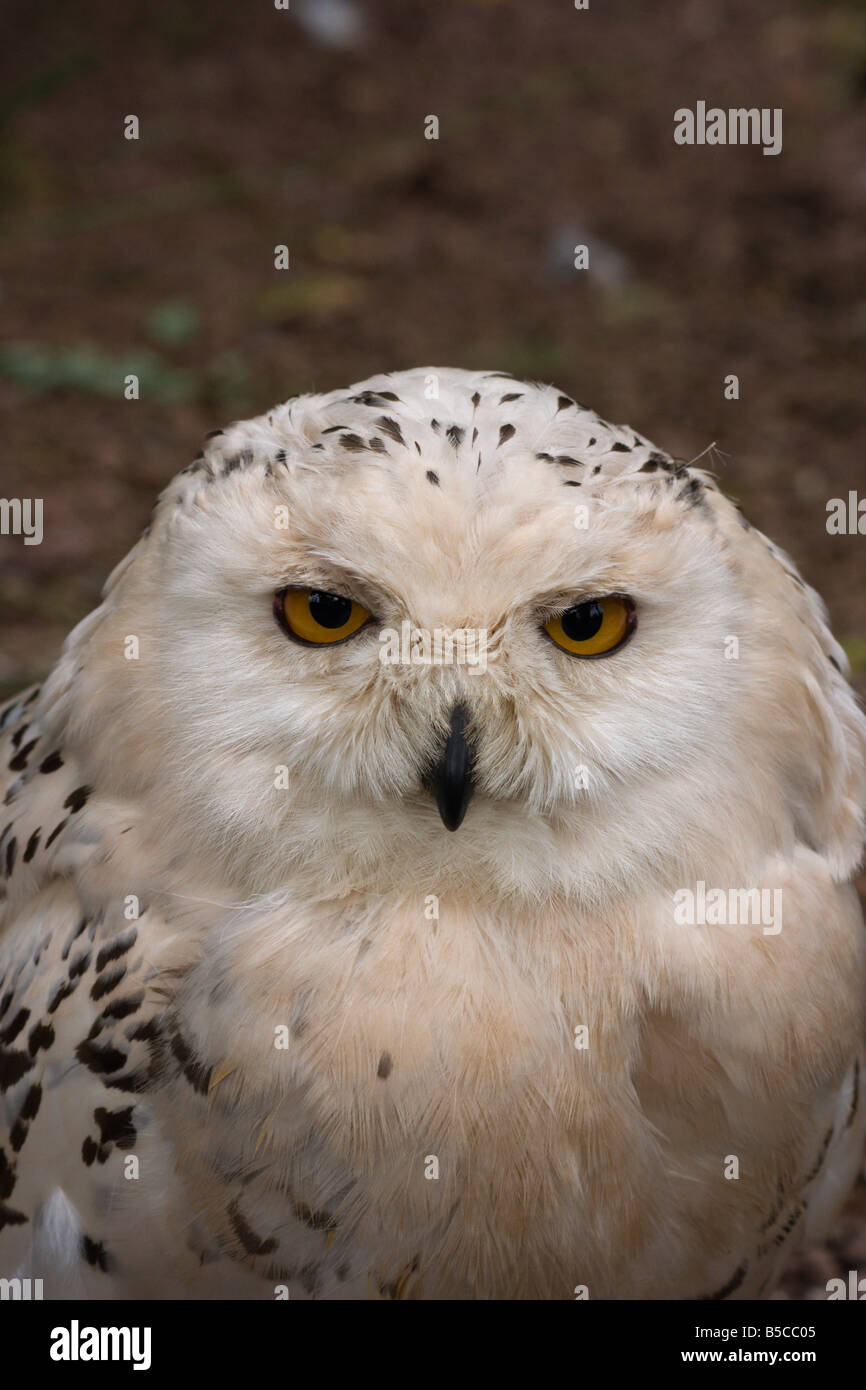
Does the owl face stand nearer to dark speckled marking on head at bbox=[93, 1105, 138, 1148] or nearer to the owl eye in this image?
the owl eye

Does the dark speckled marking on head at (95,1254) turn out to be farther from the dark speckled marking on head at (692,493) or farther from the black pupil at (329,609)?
the dark speckled marking on head at (692,493)

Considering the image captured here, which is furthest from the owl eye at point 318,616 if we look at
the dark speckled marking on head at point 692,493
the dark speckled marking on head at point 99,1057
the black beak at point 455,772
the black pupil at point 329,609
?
the dark speckled marking on head at point 99,1057

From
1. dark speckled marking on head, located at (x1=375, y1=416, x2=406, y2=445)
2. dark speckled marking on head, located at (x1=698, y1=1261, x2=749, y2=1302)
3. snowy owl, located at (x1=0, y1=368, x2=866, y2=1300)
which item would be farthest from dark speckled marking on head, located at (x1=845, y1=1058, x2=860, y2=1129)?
dark speckled marking on head, located at (x1=375, y1=416, x2=406, y2=445)

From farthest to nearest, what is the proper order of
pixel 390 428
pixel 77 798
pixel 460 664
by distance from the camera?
pixel 77 798
pixel 390 428
pixel 460 664

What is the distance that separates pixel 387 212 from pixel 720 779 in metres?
5.52

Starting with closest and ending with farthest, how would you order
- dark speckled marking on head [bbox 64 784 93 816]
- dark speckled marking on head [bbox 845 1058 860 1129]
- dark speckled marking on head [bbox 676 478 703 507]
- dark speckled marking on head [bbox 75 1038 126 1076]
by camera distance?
dark speckled marking on head [bbox 676 478 703 507], dark speckled marking on head [bbox 75 1038 126 1076], dark speckled marking on head [bbox 64 784 93 816], dark speckled marking on head [bbox 845 1058 860 1129]

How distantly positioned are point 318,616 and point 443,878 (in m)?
0.48

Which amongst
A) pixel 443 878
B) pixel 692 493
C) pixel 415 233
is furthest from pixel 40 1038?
pixel 415 233

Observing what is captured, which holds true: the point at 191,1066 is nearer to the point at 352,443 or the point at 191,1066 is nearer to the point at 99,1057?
the point at 99,1057

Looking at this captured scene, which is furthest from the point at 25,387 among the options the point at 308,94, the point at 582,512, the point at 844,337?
the point at 582,512

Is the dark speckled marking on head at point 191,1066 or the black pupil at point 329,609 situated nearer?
the black pupil at point 329,609

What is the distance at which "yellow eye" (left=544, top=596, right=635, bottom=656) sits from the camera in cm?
203

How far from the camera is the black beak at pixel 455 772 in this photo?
2.01 m

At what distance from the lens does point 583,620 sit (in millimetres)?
2035
